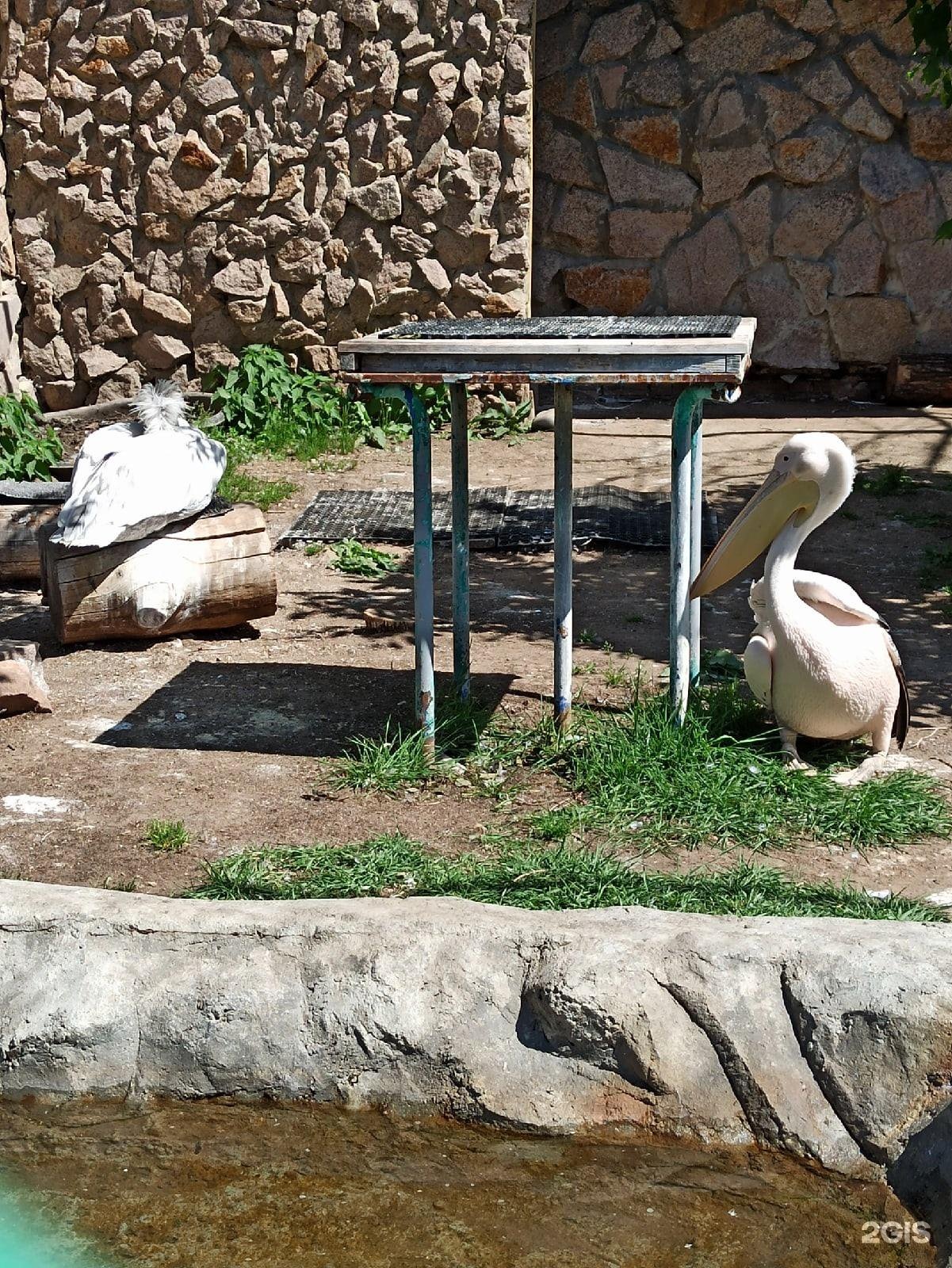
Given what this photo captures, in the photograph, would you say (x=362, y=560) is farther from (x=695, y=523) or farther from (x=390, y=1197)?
(x=390, y=1197)

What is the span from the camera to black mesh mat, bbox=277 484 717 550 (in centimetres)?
630

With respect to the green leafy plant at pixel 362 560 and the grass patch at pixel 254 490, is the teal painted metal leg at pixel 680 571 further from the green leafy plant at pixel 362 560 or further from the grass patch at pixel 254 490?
the grass patch at pixel 254 490

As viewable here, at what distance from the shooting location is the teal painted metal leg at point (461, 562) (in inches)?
167

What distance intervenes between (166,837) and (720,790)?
1377 millimetres

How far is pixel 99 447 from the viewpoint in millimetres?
5336

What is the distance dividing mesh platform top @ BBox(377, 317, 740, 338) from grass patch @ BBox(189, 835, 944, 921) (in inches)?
53.4

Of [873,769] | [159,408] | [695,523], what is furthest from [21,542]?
[873,769]

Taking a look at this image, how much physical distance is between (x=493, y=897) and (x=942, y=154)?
23.6 feet

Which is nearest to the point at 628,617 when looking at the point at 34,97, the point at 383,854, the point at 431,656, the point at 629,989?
the point at 431,656

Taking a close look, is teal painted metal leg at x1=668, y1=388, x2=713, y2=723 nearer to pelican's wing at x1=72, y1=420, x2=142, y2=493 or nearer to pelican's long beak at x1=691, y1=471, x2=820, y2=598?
pelican's long beak at x1=691, y1=471, x2=820, y2=598

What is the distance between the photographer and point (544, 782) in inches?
151

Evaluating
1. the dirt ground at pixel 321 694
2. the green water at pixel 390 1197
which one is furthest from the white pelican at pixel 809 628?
the green water at pixel 390 1197

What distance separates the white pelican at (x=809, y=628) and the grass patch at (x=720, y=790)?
13cm

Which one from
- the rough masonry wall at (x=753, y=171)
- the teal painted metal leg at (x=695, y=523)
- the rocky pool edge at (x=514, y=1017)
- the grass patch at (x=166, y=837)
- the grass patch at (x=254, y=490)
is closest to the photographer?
the rocky pool edge at (x=514, y=1017)
